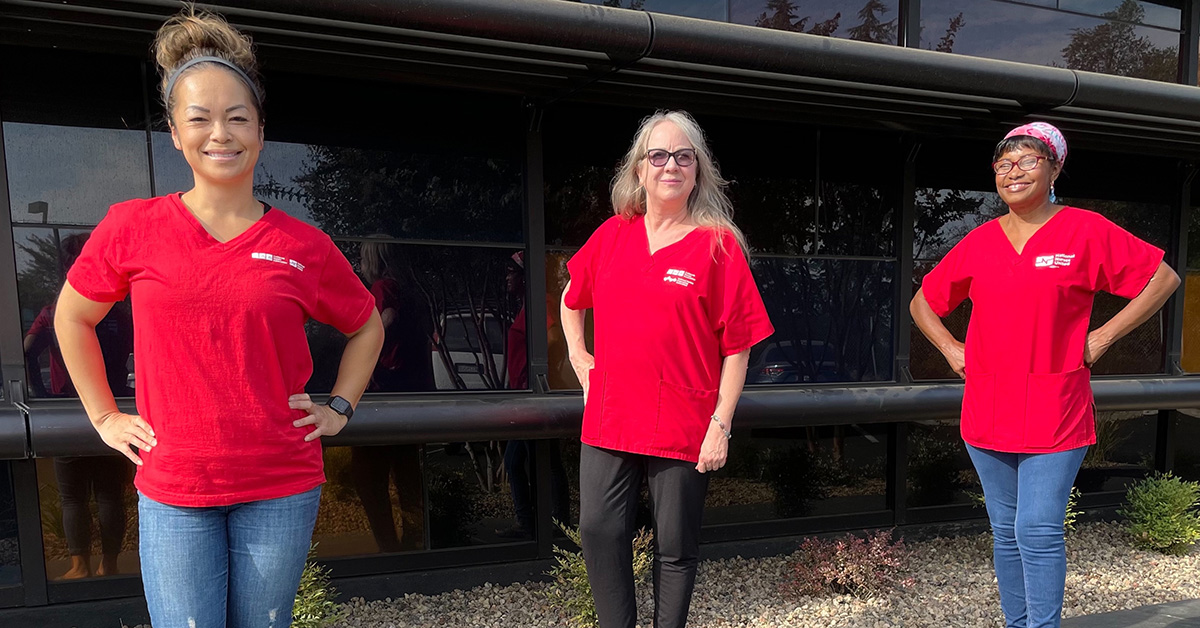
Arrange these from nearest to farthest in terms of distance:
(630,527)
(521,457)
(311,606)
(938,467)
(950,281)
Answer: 1. (630,527)
2. (950,281)
3. (311,606)
4. (521,457)
5. (938,467)

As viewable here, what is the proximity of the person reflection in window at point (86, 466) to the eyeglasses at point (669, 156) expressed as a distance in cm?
305

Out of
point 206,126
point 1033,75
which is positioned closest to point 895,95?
point 1033,75

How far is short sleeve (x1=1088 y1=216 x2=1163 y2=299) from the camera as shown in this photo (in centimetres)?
256

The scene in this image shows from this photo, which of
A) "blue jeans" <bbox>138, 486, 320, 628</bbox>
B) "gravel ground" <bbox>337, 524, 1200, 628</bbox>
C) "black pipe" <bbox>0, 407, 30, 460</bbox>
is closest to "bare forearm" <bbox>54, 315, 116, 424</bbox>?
"blue jeans" <bbox>138, 486, 320, 628</bbox>

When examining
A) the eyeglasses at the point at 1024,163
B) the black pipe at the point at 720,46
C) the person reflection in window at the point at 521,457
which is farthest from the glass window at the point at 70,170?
the eyeglasses at the point at 1024,163

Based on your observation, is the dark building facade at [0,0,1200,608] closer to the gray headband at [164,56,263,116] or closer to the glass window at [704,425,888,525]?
the glass window at [704,425,888,525]

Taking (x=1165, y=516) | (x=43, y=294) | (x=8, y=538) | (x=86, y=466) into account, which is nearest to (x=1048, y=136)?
(x=1165, y=516)

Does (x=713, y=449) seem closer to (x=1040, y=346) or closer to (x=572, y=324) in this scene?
(x=572, y=324)


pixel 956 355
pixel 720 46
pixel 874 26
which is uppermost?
pixel 874 26

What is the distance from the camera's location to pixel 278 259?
65.3 inches

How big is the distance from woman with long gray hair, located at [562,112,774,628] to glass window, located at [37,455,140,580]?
2901mm

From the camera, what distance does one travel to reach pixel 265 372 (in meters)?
1.63

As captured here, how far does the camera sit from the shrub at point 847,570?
409 cm

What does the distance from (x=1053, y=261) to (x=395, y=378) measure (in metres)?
3.35
